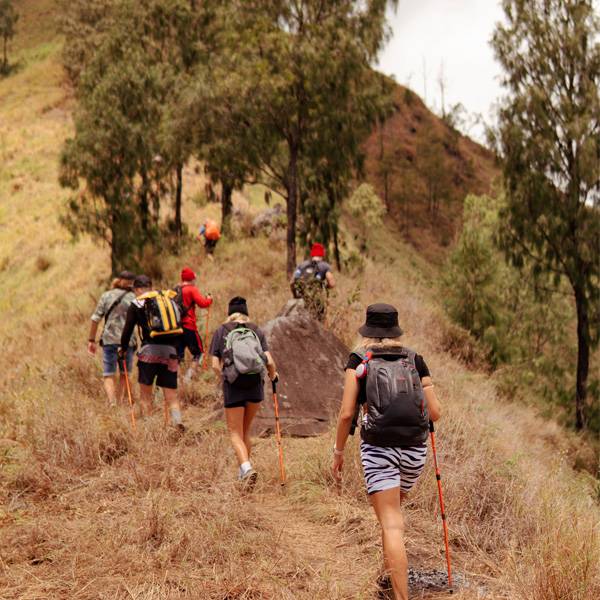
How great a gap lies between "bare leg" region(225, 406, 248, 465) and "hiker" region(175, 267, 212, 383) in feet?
10.4

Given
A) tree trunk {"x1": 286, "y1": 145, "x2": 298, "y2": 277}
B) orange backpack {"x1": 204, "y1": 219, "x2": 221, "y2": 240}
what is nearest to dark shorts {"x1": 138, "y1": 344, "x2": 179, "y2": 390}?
tree trunk {"x1": 286, "y1": 145, "x2": 298, "y2": 277}

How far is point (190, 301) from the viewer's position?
1020cm

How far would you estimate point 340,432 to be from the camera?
4.41m

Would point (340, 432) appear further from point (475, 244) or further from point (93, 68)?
point (93, 68)

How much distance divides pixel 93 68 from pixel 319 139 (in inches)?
339

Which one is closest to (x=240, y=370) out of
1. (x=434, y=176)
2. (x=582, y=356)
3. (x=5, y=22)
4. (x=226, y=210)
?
(x=582, y=356)

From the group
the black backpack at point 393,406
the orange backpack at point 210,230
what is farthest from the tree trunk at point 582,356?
the black backpack at point 393,406

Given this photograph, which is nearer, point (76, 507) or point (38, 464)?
point (76, 507)

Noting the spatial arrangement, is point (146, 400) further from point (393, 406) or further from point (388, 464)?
point (393, 406)

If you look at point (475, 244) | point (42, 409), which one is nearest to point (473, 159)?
point (475, 244)

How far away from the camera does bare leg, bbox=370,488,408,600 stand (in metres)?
4.04

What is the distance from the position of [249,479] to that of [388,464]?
2448 mm

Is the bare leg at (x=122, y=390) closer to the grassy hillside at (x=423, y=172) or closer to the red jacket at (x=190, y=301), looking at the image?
the red jacket at (x=190, y=301)

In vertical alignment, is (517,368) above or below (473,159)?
below
